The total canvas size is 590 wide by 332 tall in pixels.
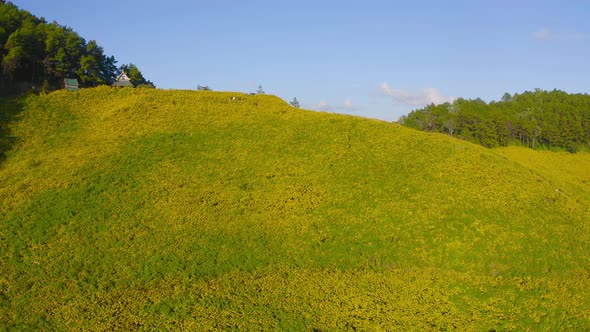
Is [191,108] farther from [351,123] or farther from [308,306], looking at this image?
[308,306]

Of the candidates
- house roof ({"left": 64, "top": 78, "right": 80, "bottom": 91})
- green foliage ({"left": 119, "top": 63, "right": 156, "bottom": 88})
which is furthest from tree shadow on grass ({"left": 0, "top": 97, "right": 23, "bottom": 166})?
green foliage ({"left": 119, "top": 63, "right": 156, "bottom": 88})

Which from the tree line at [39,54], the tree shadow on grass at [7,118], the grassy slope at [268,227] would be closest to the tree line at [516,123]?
the grassy slope at [268,227]

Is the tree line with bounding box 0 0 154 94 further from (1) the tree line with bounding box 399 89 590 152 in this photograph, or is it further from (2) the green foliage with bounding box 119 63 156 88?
(1) the tree line with bounding box 399 89 590 152

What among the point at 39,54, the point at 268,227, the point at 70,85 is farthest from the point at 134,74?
the point at 268,227

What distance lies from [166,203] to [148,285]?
5126 millimetres

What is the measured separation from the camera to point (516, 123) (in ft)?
210

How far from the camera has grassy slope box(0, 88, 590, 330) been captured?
A: 15.4m

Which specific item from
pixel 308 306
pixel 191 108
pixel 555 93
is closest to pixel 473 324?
pixel 308 306

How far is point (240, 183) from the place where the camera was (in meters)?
22.5

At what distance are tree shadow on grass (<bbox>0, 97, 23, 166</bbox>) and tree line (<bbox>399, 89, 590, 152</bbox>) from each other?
50.6 m

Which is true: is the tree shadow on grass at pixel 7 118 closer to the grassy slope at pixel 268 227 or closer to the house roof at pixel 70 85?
the grassy slope at pixel 268 227

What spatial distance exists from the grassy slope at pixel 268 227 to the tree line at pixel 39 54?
15913 mm

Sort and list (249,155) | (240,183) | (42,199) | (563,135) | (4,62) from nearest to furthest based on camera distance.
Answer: (42,199), (240,183), (249,155), (4,62), (563,135)

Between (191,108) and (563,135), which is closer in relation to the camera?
(191,108)
